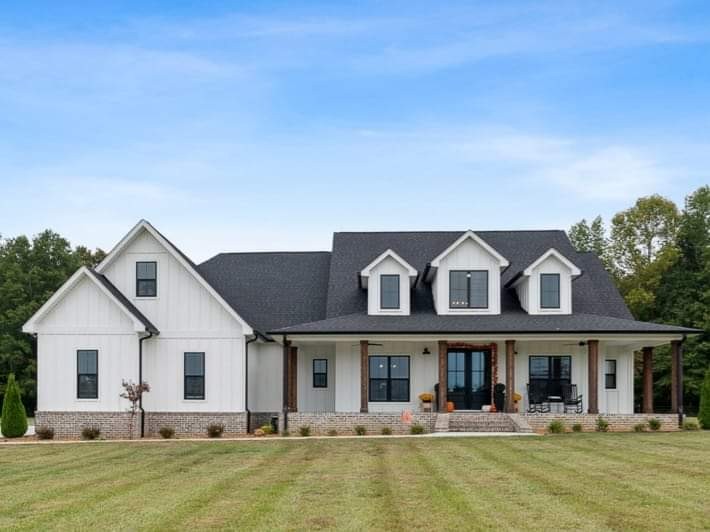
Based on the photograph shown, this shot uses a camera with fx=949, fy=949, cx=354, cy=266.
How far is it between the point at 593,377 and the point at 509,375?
2.74 meters

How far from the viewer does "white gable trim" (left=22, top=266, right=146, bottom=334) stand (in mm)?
31414

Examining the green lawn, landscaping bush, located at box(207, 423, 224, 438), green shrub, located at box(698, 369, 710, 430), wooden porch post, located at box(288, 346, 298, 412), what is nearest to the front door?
wooden porch post, located at box(288, 346, 298, 412)

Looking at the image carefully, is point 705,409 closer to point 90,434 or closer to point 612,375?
point 612,375

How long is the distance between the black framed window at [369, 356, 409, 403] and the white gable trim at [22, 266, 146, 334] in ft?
27.6

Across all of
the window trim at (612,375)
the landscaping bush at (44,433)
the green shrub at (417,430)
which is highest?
the window trim at (612,375)

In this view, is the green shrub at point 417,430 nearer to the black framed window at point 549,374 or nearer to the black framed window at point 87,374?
the black framed window at point 549,374

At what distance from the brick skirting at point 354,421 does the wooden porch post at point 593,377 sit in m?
5.21

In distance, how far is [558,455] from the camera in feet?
69.1

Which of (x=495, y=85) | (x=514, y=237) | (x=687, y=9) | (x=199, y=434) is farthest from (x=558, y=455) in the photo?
(x=514, y=237)

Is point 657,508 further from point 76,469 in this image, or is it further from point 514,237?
point 514,237

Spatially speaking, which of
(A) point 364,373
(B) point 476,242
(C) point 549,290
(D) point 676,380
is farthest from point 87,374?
(D) point 676,380

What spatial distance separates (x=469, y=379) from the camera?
34.0 meters

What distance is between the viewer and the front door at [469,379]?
33812 mm

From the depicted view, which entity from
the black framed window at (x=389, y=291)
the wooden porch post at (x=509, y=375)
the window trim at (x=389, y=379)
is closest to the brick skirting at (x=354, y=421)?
the wooden porch post at (x=509, y=375)
